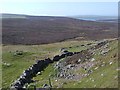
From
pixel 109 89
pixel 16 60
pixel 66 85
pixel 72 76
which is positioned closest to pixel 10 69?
pixel 16 60

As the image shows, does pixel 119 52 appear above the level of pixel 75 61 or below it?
above

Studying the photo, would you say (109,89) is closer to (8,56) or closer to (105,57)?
(105,57)

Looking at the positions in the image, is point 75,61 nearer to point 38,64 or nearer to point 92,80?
point 38,64

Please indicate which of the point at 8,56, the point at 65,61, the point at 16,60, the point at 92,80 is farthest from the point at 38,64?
the point at 92,80

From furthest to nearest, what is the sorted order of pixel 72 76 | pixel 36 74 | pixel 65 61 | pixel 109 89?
1. pixel 65 61
2. pixel 36 74
3. pixel 72 76
4. pixel 109 89

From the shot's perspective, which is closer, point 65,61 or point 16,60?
point 65,61

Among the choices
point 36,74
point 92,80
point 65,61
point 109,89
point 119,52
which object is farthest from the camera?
point 65,61

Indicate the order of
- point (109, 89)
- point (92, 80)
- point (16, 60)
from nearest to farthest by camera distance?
point (109, 89), point (92, 80), point (16, 60)

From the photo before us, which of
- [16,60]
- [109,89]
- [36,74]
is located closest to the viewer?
[109,89]

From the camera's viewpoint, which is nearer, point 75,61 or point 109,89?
point 109,89
